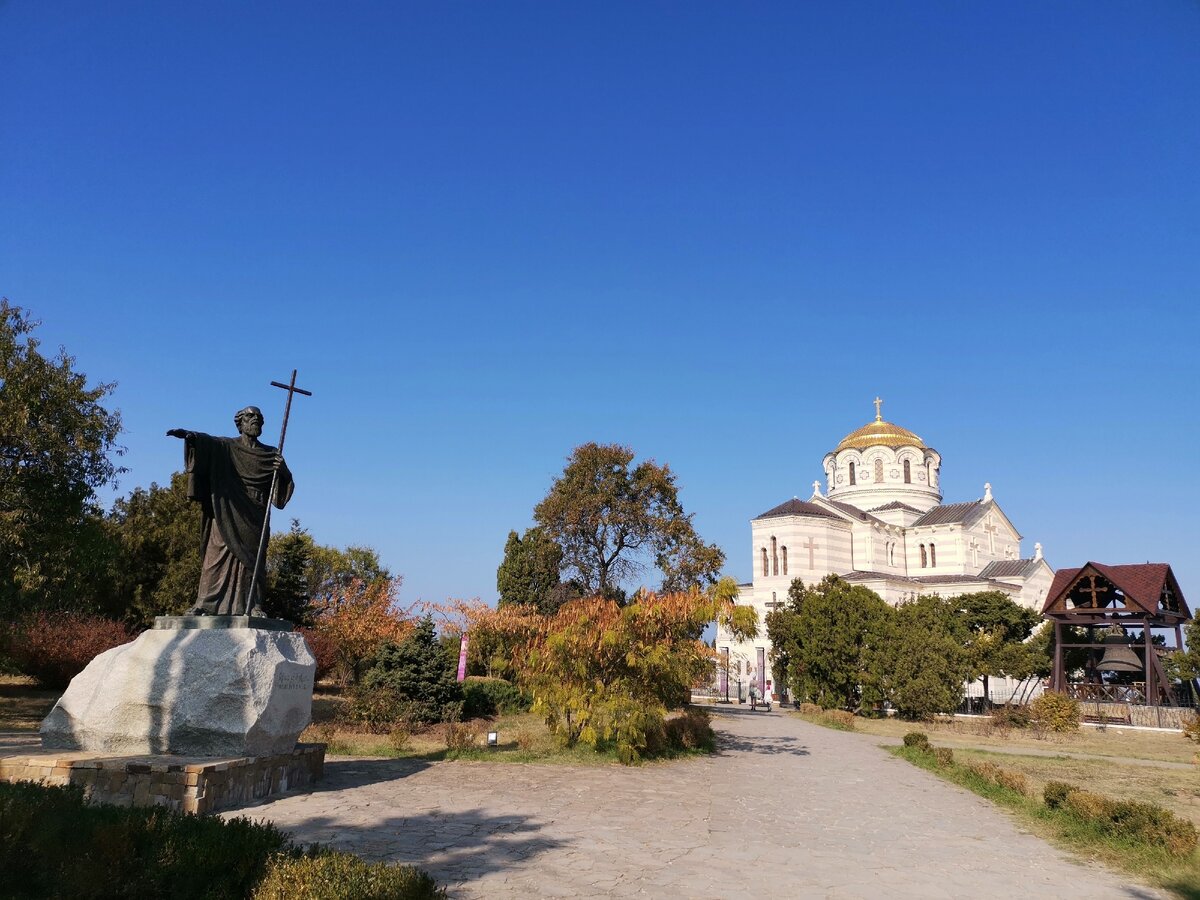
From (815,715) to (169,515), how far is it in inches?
939

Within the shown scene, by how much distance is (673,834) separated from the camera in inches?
328

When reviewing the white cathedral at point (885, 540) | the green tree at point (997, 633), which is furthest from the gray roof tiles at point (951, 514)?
the green tree at point (997, 633)

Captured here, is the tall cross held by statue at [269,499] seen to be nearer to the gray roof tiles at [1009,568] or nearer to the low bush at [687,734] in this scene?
the low bush at [687,734]

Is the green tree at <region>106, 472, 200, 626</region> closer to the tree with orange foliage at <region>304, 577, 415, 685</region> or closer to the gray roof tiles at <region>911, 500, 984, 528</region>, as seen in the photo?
the tree with orange foliage at <region>304, 577, 415, 685</region>

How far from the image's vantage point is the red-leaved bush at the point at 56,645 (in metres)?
18.9

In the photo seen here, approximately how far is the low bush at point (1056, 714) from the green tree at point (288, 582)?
25.2 meters

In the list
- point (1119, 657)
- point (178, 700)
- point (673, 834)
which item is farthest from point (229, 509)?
point (1119, 657)

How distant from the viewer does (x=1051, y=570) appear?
47969mm

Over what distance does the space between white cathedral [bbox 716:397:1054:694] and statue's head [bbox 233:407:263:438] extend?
1355 inches

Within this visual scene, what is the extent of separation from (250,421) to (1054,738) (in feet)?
83.9

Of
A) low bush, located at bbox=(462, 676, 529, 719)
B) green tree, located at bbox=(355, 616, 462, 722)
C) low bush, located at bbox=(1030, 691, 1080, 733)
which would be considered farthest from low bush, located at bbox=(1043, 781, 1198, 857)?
low bush, located at bbox=(1030, 691, 1080, 733)

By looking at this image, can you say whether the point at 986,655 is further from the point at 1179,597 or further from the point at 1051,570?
the point at 1051,570

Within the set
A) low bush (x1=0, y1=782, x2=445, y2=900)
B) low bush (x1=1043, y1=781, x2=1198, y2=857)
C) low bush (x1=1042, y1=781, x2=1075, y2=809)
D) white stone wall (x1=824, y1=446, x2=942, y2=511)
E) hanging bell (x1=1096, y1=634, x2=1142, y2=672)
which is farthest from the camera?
white stone wall (x1=824, y1=446, x2=942, y2=511)

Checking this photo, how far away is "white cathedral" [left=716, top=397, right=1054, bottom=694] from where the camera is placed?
44.5 meters
